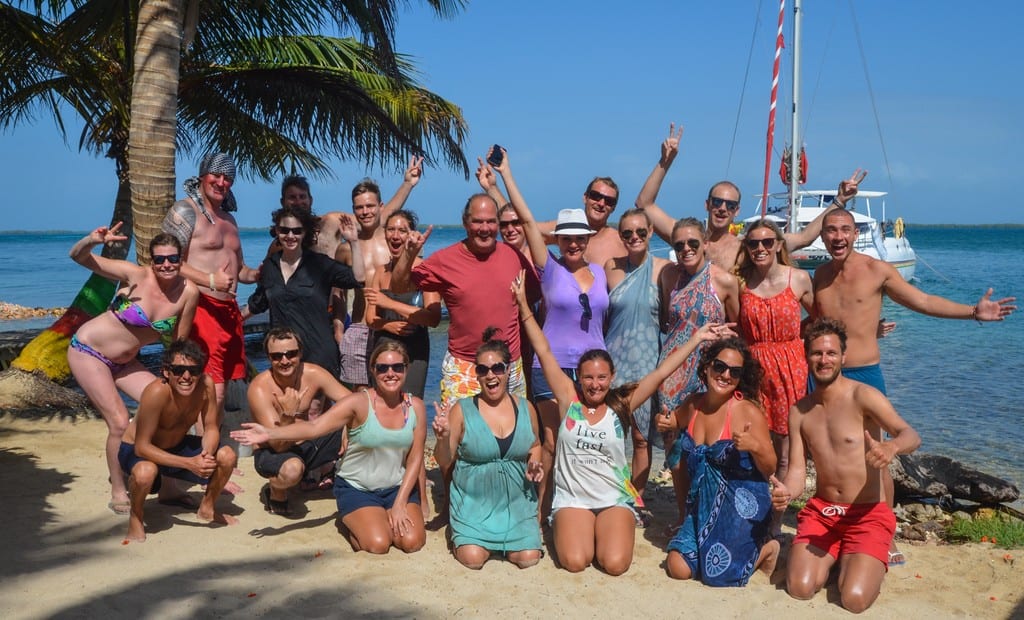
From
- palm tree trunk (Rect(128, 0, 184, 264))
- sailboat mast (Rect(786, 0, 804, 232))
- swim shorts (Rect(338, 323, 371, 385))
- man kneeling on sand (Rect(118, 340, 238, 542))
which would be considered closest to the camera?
man kneeling on sand (Rect(118, 340, 238, 542))

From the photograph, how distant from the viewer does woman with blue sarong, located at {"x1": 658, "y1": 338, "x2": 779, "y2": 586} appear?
4863 millimetres

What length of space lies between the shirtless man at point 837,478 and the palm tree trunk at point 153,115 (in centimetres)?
576

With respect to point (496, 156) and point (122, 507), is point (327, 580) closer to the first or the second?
point (122, 507)

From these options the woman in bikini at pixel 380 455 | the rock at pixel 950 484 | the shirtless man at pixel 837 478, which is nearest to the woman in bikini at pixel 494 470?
the woman in bikini at pixel 380 455

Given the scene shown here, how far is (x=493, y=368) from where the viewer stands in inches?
197

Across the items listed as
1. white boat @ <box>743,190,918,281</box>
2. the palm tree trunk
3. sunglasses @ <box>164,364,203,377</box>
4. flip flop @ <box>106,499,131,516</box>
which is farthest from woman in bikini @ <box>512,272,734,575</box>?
white boat @ <box>743,190,918,281</box>

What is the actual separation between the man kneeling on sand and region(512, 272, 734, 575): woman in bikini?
6.85 ft

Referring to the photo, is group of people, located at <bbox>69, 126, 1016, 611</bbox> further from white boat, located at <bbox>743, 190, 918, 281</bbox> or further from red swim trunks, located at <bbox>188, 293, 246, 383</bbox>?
white boat, located at <bbox>743, 190, 918, 281</bbox>

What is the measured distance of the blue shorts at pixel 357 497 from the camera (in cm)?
533

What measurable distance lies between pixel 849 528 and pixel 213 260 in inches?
181

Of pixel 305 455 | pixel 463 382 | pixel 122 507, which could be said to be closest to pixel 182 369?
pixel 305 455

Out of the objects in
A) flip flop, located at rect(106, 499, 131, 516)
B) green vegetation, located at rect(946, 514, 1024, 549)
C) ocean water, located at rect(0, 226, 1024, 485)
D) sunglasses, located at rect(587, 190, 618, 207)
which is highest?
sunglasses, located at rect(587, 190, 618, 207)

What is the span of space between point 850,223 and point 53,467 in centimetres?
607

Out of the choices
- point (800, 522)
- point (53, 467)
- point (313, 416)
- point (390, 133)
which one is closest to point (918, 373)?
point (390, 133)
